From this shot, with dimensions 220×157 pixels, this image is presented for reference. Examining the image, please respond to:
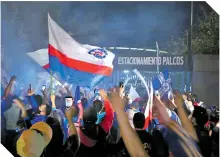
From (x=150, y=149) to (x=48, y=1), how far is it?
199 cm

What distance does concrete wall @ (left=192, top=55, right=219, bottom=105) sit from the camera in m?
4.87

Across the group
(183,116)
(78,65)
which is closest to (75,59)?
(78,65)

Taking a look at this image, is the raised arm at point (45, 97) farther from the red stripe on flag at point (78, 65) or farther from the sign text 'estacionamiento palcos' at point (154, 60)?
the sign text 'estacionamiento palcos' at point (154, 60)

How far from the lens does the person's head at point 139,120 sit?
493cm

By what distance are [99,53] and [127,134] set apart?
95 centimetres

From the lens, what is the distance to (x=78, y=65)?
5051mm

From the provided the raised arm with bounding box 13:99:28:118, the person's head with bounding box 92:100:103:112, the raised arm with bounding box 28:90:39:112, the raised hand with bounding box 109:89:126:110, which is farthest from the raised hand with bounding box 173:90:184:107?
the raised arm with bounding box 13:99:28:118

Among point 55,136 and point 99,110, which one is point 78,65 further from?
point 55,136

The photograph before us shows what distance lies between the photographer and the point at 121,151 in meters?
4.97

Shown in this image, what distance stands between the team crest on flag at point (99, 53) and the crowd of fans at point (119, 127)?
0.39 m

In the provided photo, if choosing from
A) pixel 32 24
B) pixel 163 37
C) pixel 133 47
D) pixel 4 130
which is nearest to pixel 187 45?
Answer: pixel 163 37

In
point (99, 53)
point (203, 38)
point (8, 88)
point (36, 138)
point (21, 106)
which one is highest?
point (203, 38)

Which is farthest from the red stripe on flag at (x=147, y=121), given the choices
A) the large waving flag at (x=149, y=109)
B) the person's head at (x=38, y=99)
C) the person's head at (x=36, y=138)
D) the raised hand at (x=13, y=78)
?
the raised hand at (x=13, y=78)

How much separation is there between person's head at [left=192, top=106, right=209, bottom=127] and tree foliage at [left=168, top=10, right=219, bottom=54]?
24.8 inches
